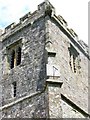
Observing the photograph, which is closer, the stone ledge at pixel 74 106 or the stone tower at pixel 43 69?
the stone tower at pixel 43 69

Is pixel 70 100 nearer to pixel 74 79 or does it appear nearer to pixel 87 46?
pixel 74 79

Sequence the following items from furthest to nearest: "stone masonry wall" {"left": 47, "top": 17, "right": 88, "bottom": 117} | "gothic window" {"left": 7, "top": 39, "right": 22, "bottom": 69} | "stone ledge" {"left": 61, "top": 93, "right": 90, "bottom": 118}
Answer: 1. "gothic window" {"left": 7, "top": 39, "right": 22, "bottom": 69}
2. "stone masonry wall" {"left": 47, "top": 17, "right": 88, "bottom": 117}
3. "stone ledge" {"left": 61, "top": 93, "right": 90, "bottom": 118}

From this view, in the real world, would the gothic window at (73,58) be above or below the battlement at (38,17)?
below

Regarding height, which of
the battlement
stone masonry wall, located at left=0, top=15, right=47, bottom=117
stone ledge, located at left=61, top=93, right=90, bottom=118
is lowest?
stone ledge, located at left=61, top=93, right=90, bottom=118

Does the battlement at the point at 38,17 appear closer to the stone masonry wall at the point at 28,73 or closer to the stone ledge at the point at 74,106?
the stone masonry wall at the point at 28,73

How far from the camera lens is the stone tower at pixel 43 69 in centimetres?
1883

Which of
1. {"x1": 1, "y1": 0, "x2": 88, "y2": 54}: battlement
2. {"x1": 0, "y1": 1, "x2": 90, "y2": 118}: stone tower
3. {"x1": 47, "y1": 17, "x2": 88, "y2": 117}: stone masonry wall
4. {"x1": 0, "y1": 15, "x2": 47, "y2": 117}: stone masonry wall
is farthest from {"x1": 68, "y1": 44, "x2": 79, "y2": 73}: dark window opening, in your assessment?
{"x1": 0, "y1": 15, "x2": 47, "y2": 117}: stone masonry wall

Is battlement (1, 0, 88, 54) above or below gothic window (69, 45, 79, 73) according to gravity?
above

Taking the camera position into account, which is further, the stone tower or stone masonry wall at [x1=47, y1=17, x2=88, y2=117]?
stone masonry wall at [x1=47, y1=17, x2=88, y2=117]

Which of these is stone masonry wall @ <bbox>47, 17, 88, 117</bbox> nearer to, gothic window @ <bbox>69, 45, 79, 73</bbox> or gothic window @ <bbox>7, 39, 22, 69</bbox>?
gothic window @ <bbox>69, 45, 79, 73</bbox>

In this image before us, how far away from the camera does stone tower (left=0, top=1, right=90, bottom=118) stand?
18.8m

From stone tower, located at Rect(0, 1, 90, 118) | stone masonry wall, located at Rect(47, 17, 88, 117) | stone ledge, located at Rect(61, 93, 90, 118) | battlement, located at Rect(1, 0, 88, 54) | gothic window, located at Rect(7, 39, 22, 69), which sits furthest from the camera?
gothic window, located at Rect(7, 39, 22, 69)

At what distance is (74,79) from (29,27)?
365 cm

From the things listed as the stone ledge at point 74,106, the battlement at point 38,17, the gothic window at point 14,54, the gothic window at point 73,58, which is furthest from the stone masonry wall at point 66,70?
the gothic window at point 14,54
